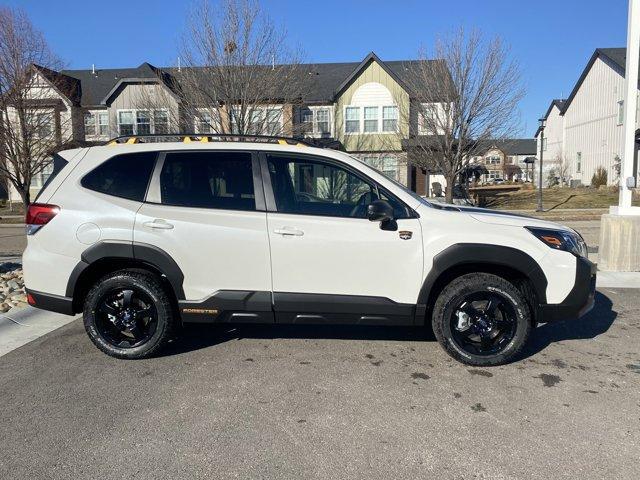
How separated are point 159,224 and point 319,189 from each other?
55.7 inches

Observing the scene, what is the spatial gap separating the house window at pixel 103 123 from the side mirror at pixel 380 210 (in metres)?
28.9

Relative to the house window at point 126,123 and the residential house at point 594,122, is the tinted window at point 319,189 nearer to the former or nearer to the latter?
the house window at point 126,123

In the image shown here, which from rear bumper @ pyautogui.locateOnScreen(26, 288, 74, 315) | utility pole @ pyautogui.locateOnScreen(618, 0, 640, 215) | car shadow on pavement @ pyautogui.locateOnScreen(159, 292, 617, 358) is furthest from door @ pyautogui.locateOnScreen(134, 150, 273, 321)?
utility pole @ pyautogui.locateOnScreen(618, 0, 640, 215)

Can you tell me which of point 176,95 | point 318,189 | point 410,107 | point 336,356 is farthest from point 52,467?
point 410,107

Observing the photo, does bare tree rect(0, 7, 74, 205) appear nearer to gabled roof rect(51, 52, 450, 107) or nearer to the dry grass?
gabled roof rect(51, 52, 450, 107)

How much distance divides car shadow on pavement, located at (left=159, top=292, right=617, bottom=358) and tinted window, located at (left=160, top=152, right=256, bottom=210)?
1464mm

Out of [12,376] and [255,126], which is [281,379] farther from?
[255,126]

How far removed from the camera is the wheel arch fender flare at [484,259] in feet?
13.0

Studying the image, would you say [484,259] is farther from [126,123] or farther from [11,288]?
[126,123]

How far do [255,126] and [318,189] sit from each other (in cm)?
1383

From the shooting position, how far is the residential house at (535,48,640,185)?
1260 inches

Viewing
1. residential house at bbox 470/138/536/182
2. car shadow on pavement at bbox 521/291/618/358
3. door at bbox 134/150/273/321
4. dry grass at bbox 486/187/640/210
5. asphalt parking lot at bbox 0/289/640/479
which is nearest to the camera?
asphalt parking lot at bbox 0/289/640/479

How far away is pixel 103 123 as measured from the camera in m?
29.5

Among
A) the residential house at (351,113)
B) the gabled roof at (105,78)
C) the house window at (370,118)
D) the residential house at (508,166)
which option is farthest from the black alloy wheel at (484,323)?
the residential house at (508,166)
